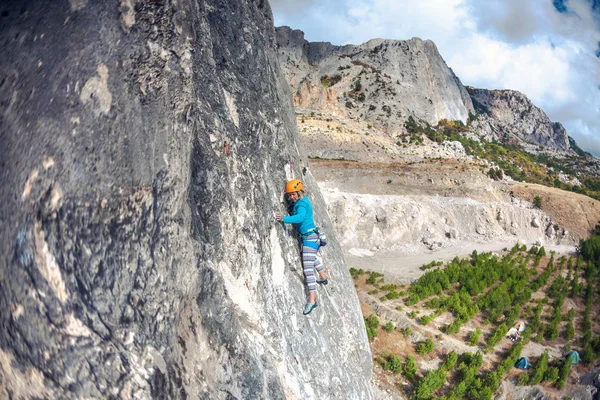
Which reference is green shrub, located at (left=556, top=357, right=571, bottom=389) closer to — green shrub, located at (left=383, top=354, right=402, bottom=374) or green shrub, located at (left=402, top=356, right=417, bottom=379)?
green shrub, located at (left=402, top=356, right=417, bottom=379)

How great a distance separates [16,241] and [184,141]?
6.75 ft

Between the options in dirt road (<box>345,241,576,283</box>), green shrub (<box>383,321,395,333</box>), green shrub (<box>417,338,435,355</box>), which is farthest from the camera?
dirt road (<box>345,241,576,283</box>)

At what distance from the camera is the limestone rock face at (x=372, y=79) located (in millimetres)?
61938

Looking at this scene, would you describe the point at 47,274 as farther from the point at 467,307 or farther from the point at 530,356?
the point at 467,307

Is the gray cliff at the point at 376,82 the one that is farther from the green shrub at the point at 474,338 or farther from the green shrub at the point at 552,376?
the green shrub at the point at 552,376

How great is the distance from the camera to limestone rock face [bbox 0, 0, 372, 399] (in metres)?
3.17

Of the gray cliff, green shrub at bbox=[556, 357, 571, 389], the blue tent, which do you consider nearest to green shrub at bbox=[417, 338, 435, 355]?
the blue tent

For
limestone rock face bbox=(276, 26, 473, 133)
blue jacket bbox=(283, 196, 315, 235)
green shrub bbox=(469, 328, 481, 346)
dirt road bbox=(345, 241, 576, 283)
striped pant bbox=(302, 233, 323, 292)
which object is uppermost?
limestone rock face bbox=(276, 26, 473, 133)

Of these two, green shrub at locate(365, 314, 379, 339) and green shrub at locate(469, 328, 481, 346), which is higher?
green shrub at locate(365, 314, 379, 339)

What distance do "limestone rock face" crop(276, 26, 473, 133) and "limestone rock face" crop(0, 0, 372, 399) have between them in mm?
54828

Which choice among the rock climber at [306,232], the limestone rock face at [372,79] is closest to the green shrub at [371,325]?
Answer: the rock climber at [306,232]

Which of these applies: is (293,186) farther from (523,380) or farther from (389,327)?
(523,380)

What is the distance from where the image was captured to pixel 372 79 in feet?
227

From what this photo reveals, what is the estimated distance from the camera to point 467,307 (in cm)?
1922
